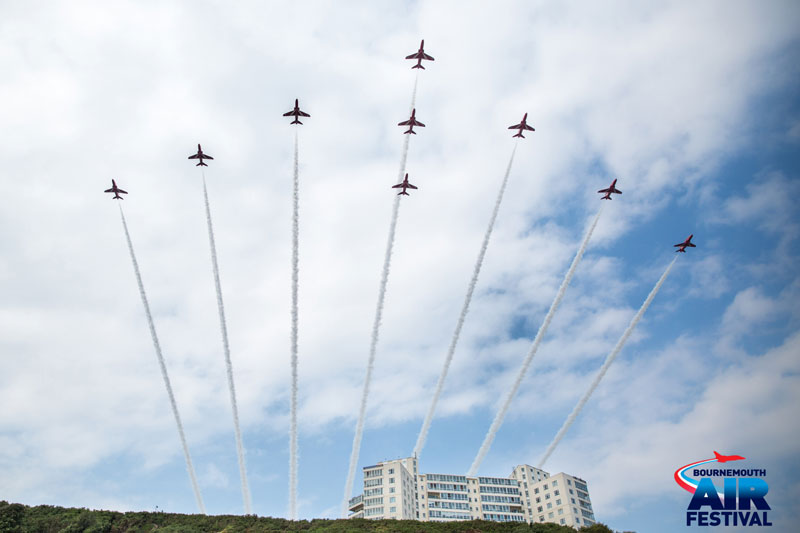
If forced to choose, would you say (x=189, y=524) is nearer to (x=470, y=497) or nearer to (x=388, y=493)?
(x=388, y=493)

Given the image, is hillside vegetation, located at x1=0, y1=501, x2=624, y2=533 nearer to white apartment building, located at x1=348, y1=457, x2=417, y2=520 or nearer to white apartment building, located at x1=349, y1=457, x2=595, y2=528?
white apartment building, located at x1=348, y1=457, x2=417, y2=520

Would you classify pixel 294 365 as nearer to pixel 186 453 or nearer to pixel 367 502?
pixel 186 453

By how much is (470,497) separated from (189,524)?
265ft

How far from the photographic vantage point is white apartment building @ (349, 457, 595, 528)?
13575 centimetres

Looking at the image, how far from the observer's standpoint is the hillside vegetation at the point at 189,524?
83938 millimetres

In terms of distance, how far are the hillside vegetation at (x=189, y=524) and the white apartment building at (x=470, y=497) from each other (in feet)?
139

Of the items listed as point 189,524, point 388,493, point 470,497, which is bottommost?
point 189,524

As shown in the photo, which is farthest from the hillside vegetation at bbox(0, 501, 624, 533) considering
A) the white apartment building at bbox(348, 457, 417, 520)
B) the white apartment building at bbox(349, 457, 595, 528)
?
the white apartment building at bbox(349, 457, 595, 528)

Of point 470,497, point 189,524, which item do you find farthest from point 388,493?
point 189,524

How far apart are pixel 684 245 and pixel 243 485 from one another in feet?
317

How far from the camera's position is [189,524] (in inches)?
3499

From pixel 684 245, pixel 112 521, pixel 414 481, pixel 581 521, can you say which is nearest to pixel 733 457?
pixel 684 245

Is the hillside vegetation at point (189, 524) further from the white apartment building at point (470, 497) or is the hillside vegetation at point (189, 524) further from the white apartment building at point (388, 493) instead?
the white apartment building at point (470, 497)

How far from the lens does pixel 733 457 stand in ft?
311
